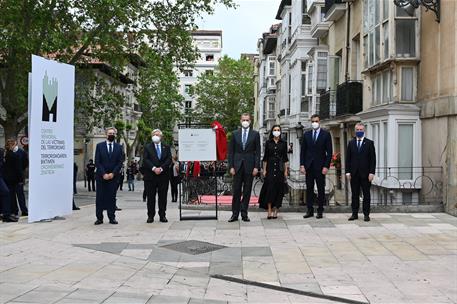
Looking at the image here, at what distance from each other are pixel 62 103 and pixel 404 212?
7.87 meters

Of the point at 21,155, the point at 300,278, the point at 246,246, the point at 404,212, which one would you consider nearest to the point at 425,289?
the point at 300,278

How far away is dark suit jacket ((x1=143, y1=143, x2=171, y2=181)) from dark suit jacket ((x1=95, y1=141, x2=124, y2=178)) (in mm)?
532

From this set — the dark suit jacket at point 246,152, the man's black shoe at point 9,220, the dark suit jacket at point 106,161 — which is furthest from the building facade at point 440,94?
the man's black shoe at point 9,220

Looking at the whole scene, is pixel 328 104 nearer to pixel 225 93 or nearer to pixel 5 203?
pixel 5 203

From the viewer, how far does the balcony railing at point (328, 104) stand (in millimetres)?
23750

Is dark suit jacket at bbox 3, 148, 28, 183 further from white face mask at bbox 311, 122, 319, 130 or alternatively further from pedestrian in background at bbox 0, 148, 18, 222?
white face mask at bbox 311, 122, 319, 130

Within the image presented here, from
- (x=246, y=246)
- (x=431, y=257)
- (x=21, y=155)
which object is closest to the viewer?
(x=431, y=257)

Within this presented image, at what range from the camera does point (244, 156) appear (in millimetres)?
11500

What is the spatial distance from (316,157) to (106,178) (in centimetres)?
429

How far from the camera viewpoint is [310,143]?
1197 centimetres

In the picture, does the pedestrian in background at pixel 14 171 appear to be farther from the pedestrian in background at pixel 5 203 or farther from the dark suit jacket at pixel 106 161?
the dark suit jacket at pixel 106 161

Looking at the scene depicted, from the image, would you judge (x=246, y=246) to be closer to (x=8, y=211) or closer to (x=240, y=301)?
(x=240, y=301)

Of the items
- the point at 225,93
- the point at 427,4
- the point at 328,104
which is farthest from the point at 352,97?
the point at 225,93

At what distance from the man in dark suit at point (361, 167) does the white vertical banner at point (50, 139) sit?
596 cm
